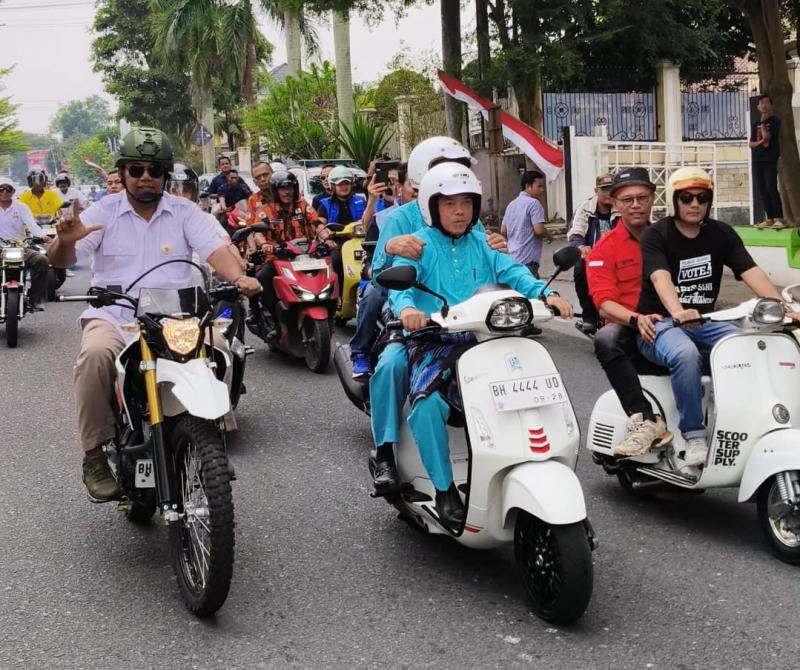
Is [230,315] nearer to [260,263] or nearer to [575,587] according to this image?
[260,263]

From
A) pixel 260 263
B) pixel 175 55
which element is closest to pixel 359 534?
pixel 260 263

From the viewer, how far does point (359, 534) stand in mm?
5465

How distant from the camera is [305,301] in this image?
991 cm

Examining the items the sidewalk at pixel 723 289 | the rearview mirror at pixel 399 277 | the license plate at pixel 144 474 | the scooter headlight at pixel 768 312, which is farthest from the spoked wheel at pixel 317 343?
the rearview mirror at pixel 399 277

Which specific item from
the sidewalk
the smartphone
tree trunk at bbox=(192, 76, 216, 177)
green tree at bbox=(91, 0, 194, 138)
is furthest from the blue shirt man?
green tree at bbox=(91, 0, 194, 138)

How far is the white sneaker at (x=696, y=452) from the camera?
516 centimetres

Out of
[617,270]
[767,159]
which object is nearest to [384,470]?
[617,270]

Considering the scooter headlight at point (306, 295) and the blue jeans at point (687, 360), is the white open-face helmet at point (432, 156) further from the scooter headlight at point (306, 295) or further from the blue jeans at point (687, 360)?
the scooter headlight at point (306, 295)

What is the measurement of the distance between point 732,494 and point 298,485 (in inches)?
94.8

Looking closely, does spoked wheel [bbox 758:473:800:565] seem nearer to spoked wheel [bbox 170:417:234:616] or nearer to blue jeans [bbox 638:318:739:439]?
blue jeans [bbox 638:318:739:439]

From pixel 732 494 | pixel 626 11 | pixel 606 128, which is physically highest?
pixel 626 11

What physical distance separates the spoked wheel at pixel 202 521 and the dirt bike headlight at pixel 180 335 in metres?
0.28

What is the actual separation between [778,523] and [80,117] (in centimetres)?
17661

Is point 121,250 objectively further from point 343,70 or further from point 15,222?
point 343,70
